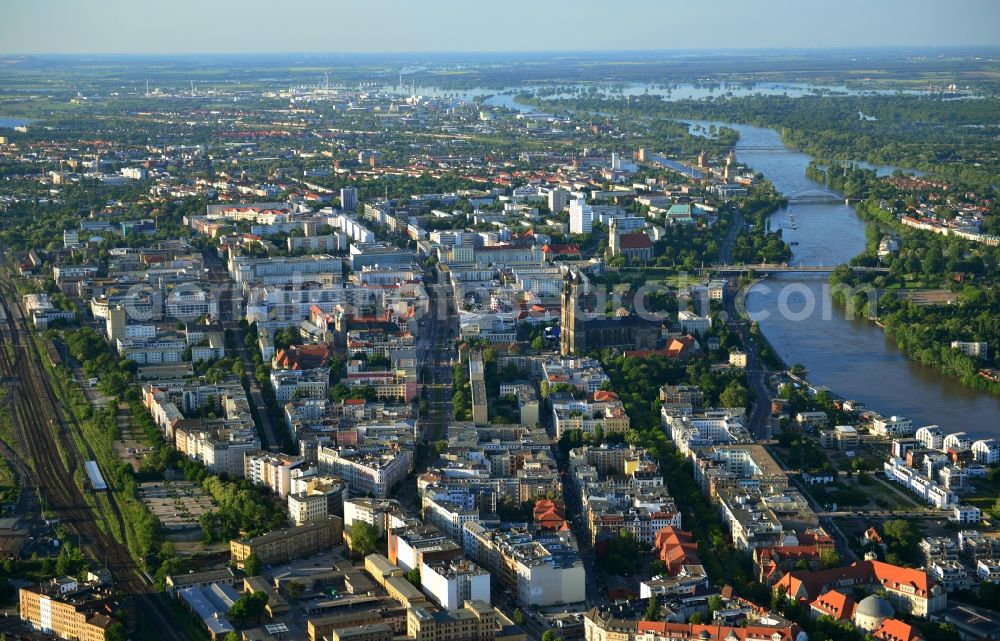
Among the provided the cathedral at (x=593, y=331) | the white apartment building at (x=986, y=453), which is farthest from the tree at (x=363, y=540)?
the cathedral at (x=593, y=331)

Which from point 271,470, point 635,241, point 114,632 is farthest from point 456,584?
point 635,241

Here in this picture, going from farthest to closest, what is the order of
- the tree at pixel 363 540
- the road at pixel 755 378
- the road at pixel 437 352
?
the road at pixel 437 352
the road at pixel 755 378
the tree at pixel 363 540

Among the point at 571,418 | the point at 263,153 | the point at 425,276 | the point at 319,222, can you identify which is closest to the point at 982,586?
the point at 571,418

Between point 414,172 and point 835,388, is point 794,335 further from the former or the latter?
point 414,172

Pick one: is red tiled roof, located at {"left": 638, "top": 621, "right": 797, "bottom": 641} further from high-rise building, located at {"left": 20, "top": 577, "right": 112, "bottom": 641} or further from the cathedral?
the cathedral

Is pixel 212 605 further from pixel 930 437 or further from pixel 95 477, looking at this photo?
pixel 930 437

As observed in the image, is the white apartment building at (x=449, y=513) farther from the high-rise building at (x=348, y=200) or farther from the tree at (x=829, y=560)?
the high-rise building at (x=348, y=200)
